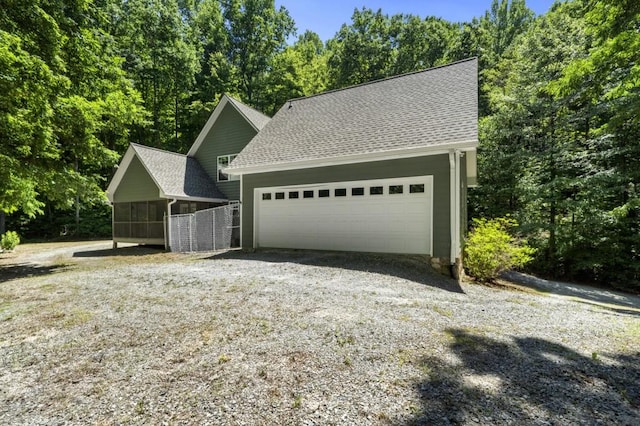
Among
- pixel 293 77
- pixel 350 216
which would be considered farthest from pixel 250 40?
pixel 350 216

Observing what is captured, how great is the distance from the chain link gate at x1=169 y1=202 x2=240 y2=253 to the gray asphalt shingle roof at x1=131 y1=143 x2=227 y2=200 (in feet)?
5.11

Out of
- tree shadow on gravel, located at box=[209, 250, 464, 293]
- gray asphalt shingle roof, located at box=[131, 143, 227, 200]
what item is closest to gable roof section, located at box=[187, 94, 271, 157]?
gray asphalt shingle roof, located at box=[131, 143, 227, 200]

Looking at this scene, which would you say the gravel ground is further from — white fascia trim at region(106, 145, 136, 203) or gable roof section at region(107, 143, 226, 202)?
white fascia trim at region(106, 145, 136, 203)

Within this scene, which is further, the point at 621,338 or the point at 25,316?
the point at 25,316

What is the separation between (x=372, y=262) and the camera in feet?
25.3

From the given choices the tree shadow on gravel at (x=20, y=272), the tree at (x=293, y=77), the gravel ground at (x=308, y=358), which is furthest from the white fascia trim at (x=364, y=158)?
the tree at (x=293, y=77)

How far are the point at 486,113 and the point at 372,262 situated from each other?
18994 millimetres

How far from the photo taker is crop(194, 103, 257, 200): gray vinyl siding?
14816 mm

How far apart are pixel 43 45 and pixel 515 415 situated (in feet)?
35.2

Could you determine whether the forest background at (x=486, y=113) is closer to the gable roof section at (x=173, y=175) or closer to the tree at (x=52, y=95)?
the tree at (x=52, y=95)

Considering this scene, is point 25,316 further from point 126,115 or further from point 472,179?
point 472,179

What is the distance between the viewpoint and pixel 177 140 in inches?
1069

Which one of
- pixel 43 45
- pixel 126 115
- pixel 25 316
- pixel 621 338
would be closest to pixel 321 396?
pixel 621 338

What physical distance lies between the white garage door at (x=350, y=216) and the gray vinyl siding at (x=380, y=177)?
0.53 feet
